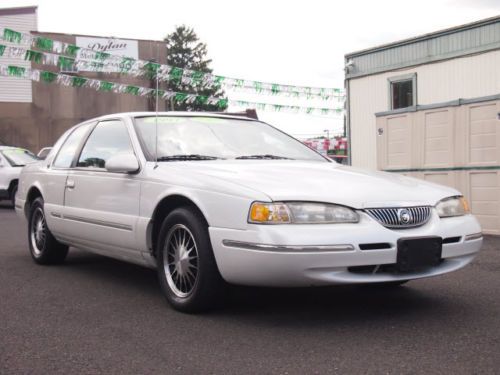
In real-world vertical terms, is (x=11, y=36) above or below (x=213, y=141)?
above

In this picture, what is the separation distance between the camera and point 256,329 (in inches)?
149

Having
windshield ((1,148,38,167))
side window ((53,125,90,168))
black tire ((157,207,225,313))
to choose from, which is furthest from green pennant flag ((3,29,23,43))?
black tire ((157,207,225,313))

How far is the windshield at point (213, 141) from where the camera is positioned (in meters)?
4.79

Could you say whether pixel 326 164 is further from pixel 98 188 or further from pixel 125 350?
pixel 125 350

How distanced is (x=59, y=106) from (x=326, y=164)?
30926 millimetres

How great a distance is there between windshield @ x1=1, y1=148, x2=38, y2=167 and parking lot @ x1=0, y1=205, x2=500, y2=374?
410 inches

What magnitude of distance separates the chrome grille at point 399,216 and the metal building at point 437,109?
541cm

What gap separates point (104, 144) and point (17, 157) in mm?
10941

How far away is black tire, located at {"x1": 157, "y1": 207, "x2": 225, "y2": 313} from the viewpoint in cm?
397

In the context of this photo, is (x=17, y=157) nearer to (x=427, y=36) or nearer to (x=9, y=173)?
(x=9, y=173)

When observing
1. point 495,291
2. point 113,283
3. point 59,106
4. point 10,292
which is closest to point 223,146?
point 113,283

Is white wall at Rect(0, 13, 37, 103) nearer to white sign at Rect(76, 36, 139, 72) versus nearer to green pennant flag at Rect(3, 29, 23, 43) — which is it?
white sign at Rect(76, 36, 139, 72)

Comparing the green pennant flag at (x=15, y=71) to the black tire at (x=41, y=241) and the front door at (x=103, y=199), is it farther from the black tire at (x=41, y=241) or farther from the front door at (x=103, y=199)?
the front door at (x=103, y=199)

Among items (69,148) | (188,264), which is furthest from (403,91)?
(188,264)
